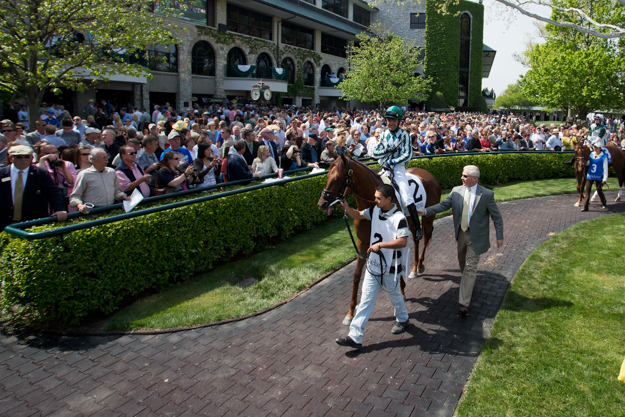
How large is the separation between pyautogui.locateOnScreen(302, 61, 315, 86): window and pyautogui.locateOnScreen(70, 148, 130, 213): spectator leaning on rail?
3594cm

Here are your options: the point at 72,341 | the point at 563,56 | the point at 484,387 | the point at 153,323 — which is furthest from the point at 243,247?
the point at 563,56

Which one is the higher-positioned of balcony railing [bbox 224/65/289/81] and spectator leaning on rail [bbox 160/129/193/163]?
balcony railing [bbox 224/65/289/81]

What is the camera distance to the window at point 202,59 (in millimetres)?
28938

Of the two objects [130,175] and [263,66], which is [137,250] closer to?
[130,175]

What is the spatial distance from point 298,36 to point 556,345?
38027 millimetres

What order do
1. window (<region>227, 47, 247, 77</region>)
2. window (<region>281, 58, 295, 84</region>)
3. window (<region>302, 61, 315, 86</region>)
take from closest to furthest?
window (<region>227, 47, 247, 77</region>), window (<region>281, 58, 295, 84</region>), window (<region>302, 61, 315, 86</region>)

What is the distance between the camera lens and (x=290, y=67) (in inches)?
1517

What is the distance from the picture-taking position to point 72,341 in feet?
17.4

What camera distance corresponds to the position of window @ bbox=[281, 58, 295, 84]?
37.9 metres

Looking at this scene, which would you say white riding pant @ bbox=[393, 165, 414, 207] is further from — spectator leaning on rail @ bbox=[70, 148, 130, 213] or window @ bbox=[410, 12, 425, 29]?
window @ bbox=[410, 12, 425, 29]

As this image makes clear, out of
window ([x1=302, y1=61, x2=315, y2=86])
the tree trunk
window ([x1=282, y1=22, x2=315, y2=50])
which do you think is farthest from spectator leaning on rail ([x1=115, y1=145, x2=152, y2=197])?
window ([x1=302, y1=61, x2=315, y2=86])

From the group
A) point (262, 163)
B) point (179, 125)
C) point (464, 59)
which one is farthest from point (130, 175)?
point (464, 59)

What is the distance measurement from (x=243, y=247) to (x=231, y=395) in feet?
13.2

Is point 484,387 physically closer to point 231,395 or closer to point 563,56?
point 231,395
